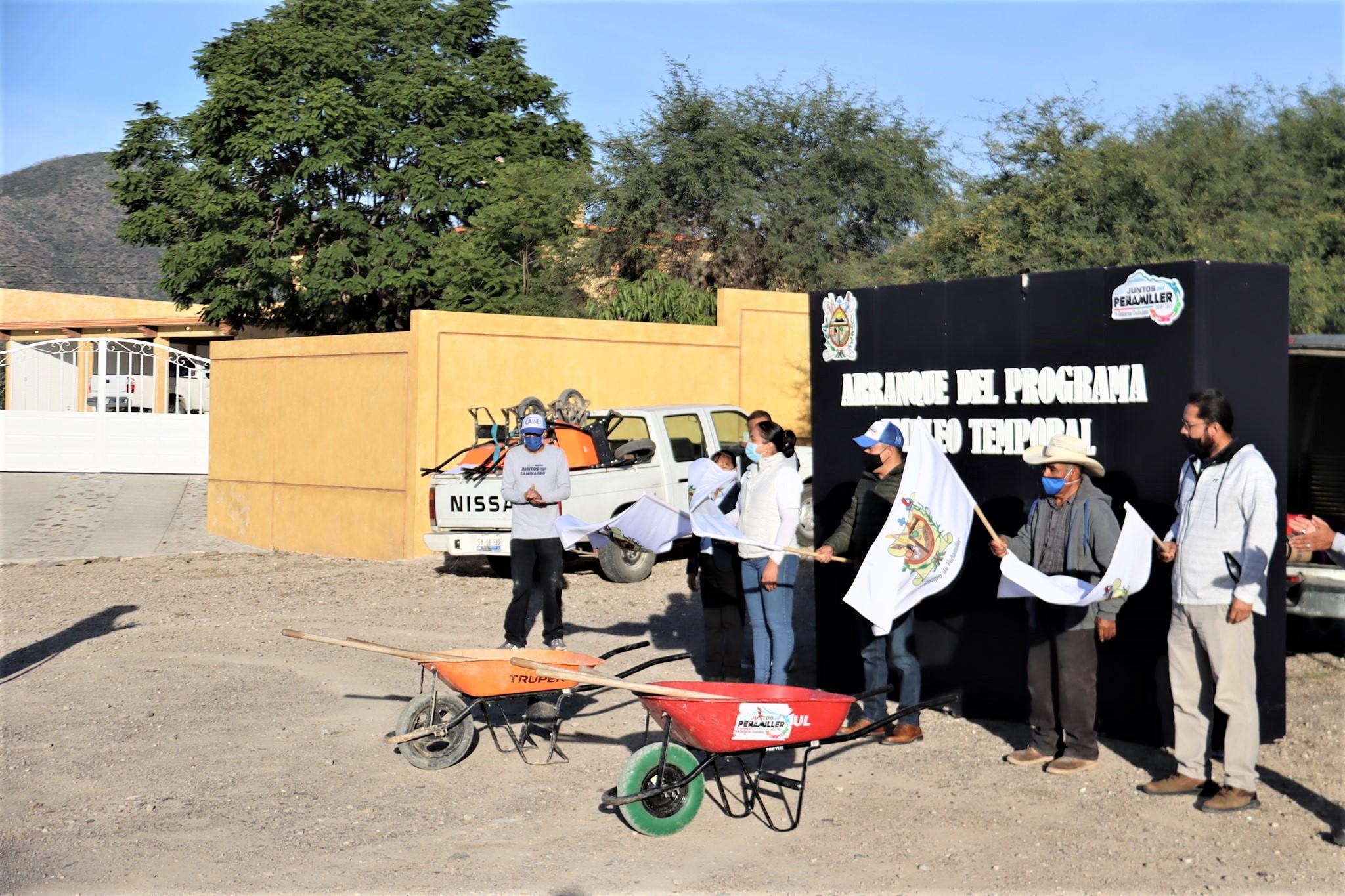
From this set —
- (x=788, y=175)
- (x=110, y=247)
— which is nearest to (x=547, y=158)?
(x=788, y=175)

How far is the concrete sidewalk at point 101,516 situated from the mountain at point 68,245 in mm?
93065

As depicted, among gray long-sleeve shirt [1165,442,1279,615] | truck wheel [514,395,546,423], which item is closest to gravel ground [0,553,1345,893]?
gray long-sleeve shirt [1165,442,1279,615]

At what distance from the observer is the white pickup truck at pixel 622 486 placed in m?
14.9

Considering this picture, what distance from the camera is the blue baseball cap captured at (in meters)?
8.20

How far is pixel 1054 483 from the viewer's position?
7.29 metres

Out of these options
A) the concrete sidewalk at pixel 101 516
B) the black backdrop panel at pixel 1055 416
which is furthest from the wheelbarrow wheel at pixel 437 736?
the concrete sidewalk at pixel 101 516

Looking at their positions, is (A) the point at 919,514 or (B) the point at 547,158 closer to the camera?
(A) the point at 919,514

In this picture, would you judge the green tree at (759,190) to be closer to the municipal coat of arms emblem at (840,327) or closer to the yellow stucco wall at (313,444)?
the yellow stucco wall at (313,444)

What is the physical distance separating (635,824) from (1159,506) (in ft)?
10.7

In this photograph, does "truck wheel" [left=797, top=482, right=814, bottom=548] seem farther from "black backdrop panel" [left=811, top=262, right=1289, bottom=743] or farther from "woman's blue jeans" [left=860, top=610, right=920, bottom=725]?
"woman's blue jeans" [left=860, top=610, right=920, bottom=725]

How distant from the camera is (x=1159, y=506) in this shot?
743 cm

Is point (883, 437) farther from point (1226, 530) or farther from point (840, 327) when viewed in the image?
point (1226, 530)

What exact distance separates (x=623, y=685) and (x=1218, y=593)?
2848 millimetres

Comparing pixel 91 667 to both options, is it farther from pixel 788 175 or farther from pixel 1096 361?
pixel 788 175
